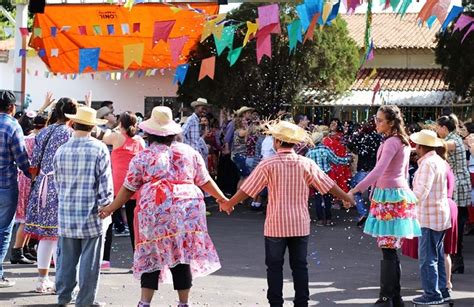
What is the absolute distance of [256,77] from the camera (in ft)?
71.3

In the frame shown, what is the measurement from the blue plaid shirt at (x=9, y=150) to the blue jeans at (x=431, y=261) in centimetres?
389

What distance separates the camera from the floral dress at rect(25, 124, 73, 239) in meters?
7.94

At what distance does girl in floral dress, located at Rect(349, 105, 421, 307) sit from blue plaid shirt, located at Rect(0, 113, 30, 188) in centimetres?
328

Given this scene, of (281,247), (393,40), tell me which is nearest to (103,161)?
(281,247)

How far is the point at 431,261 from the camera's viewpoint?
7.50 metres

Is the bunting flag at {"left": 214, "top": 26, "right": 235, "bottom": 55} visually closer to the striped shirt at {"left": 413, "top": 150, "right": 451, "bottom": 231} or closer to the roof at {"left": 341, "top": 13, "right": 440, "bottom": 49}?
the striped shirt at {"left": 413, "top": 150, "right": 451, "bottom": 231}

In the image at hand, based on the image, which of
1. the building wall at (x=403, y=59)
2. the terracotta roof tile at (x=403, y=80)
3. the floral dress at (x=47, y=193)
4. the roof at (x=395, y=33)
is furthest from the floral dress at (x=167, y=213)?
the building wall at (x=403, y=59)

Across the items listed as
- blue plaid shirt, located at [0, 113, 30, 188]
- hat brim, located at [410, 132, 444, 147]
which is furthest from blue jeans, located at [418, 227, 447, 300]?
blue plaid shirt, located at [0, 113, 30, 188]

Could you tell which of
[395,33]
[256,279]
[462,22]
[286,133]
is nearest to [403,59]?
[395,33]

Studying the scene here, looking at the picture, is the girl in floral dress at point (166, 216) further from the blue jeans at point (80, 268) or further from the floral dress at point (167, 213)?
the blue jeans at point (80, 268)

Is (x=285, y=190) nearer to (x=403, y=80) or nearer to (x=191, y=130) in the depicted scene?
(x=191, y=130)

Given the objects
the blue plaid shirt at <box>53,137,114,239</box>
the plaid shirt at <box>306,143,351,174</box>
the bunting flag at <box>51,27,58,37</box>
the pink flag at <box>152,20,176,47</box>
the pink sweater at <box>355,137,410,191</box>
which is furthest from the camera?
the bunting flag at <box>51,27,58,37</box>

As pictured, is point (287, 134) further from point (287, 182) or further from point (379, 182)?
point (379, 182)

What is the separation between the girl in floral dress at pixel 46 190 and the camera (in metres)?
7.94
